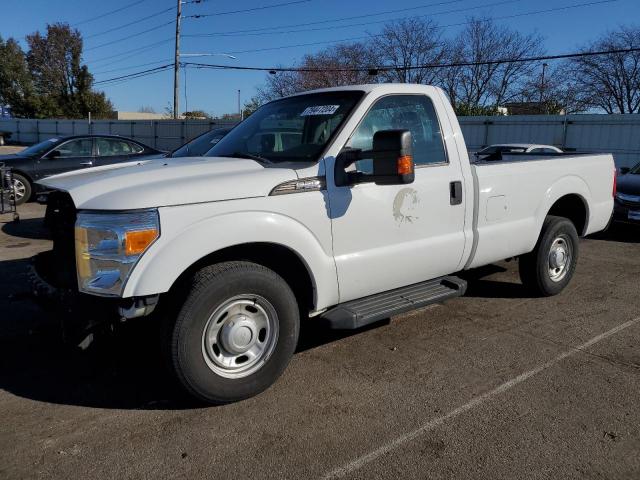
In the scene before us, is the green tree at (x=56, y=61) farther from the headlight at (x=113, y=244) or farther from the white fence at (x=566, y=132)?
the headlight at (x=113, y=244)

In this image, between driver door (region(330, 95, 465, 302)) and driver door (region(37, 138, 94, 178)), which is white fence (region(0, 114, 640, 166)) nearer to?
driver door (region(37, 138, 94, 178))

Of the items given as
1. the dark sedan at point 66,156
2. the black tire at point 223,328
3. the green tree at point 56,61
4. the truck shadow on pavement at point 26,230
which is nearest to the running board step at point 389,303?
the black tire at point 223,328

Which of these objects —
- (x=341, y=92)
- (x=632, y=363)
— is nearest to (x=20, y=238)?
(x=341, y=92)

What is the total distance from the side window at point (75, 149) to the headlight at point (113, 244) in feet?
33.8

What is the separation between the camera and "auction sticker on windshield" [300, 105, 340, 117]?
4195mm

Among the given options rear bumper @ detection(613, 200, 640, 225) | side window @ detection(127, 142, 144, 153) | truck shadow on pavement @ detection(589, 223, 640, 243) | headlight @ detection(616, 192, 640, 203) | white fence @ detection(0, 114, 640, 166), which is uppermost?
white fence @ detection(0, 114, 640, 166)

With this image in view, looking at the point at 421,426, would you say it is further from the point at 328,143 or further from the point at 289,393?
the point at 328,143

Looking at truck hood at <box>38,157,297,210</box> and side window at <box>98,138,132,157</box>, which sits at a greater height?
side window at <box>98,138,132,157</box>

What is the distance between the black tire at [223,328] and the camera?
3.23 metres

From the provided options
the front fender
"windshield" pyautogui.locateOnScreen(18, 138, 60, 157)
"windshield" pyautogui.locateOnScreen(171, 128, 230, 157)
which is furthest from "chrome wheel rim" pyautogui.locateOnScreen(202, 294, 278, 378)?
"windshield" pyautogui.locateOnScreen(18, 138, 60, 157)

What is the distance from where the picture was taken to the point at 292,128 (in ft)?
14.4

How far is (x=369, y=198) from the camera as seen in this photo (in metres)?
3.93

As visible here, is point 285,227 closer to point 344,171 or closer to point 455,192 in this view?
point 344,171

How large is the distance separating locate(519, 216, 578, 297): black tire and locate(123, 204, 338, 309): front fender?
289 cm
